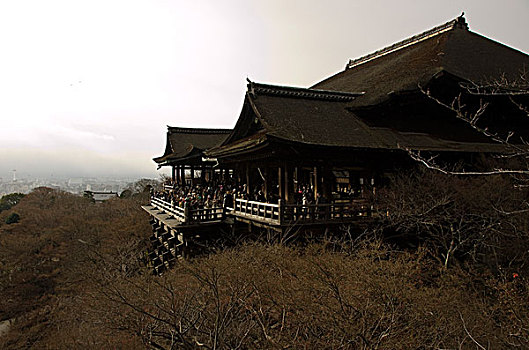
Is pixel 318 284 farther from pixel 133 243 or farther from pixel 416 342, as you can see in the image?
pixel 133 243

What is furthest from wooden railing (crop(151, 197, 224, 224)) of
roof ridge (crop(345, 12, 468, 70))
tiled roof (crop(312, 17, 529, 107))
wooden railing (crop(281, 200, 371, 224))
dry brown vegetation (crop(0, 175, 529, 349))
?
roof ridge (crop(345, 12, 468, 70))

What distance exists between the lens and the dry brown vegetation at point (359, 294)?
6.72 metres

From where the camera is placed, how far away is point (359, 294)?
7.37 meters

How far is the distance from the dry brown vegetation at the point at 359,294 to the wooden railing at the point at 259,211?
3.29 ft

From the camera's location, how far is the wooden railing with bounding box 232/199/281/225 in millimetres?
11081

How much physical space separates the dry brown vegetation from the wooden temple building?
5.74 feet

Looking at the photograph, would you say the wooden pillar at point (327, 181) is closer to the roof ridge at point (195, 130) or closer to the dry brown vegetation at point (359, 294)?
the dry brown vegetation at point (359, 294)

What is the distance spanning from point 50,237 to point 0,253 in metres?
3.48

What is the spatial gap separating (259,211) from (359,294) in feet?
17.7

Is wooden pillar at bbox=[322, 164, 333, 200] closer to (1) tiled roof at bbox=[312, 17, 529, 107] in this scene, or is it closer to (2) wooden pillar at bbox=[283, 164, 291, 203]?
(2) wooden pillar at bbox=[283, 164, 291, 203]

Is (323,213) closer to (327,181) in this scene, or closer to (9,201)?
(327,181)

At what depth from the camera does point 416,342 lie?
6387 millimetres

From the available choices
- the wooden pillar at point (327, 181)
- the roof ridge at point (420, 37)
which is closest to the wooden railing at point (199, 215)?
the wooden pillar at point (327, 181)

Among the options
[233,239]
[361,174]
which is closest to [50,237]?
[233,239]
